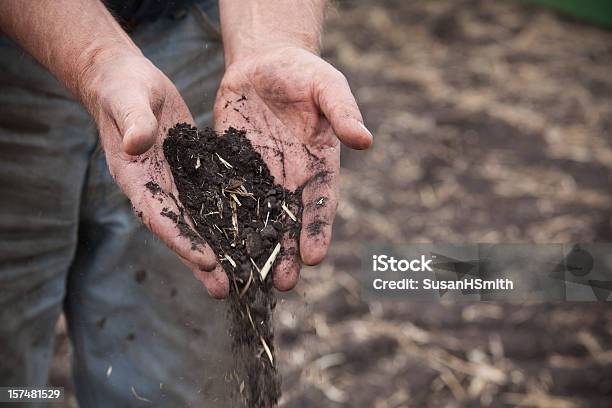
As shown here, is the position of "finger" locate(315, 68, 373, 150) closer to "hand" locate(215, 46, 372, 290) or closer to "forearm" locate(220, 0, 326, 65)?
"hand" locate(215, 46, 372, 290)

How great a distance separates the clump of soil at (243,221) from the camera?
4.35 feet

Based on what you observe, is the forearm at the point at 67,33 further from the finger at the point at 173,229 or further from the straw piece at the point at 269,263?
the straw piece at the point at 269,263

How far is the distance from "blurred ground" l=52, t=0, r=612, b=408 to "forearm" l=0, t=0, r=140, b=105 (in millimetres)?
1194

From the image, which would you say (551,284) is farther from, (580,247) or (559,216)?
(559,216)

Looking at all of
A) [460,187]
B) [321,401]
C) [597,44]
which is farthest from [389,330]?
[597,44]

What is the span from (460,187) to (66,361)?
1469 millimetres

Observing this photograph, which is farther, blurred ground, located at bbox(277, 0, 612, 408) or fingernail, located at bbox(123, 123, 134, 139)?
blurred ground, located at bbox(277, 0, 612, 408)

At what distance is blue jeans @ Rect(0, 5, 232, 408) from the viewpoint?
1.57m

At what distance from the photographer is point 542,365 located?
2.29m

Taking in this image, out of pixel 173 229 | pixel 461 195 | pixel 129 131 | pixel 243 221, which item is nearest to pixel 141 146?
pixel 129 131

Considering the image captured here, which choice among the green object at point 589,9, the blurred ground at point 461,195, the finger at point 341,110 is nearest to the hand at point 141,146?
the finger at point 341,110

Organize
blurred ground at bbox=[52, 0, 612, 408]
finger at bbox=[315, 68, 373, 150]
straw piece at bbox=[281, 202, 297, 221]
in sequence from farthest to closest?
blurred ground at bbox=[52, 0, 612, 408] < straw piece at bbox=[281, 202, 297, 221] < finger at bbox=[315, 68, 373, 150]

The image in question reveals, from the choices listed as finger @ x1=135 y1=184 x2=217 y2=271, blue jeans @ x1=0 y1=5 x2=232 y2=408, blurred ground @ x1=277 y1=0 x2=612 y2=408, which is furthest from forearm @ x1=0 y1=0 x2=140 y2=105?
blurred ground @ x1=277 y1=0 x2=612 y2=408

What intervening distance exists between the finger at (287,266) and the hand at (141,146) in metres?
0.09
